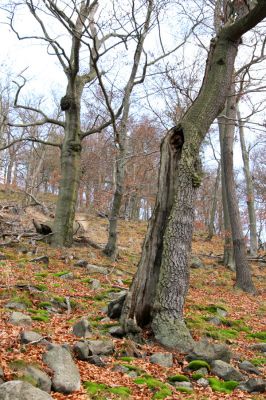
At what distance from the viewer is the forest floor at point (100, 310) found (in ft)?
15.2

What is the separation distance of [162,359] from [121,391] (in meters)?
1.20

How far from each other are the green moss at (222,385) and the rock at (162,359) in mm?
568

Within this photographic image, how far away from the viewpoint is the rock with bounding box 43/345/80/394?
4.12m

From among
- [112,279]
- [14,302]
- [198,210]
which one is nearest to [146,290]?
[14,302]

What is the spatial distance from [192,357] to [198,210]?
33.3m

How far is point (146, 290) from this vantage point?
6617 mm

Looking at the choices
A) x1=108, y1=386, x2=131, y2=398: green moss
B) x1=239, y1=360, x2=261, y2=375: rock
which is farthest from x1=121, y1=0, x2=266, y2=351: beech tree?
x1=108, y1=386, x2=131, y2=398: green moss

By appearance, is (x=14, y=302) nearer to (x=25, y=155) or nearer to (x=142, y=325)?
(x=142, y=325)

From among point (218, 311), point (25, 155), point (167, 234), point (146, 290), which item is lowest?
point (218, 311)

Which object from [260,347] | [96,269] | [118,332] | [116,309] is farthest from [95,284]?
[260,347]

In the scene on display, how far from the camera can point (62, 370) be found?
14.1 ft

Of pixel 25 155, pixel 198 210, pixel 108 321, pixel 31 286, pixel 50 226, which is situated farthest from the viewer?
pixel 25 155

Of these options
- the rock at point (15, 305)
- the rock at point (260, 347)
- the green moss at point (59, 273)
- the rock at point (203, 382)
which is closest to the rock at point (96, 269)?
the green moss at point (59, 273)

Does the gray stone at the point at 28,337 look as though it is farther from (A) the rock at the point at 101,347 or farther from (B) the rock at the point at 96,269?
(B) the rock at the point at 96,269
